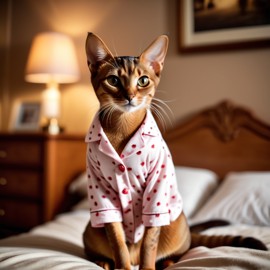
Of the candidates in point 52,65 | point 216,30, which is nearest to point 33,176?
point 52,65

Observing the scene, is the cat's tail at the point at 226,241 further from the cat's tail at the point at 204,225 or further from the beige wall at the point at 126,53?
the beige wall at the point at 126,53

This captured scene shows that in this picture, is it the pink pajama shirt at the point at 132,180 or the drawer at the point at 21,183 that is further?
the drawer at the point at 21,183

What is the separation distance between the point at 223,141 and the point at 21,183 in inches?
51.1

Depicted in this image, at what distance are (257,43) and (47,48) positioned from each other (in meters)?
1.36

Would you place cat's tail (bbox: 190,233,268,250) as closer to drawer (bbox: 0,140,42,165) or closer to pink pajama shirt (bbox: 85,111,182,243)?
pink pajama shirt (bbox: 85,111,182,243)

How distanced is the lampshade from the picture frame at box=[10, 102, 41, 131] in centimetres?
38

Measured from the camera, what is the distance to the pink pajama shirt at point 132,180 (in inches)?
A: 32.5

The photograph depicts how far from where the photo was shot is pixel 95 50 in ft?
2.96

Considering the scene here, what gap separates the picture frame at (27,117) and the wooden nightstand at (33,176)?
470mm

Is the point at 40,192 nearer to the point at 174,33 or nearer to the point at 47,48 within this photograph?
the point at 47,48

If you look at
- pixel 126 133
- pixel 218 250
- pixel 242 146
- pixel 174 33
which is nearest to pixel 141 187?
pixel 126 133

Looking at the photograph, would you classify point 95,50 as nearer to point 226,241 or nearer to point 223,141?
point 226,241

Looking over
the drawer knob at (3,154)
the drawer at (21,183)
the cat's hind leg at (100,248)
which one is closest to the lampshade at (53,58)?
the drawer knob at (3,154)

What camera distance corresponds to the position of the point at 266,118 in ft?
6.35
